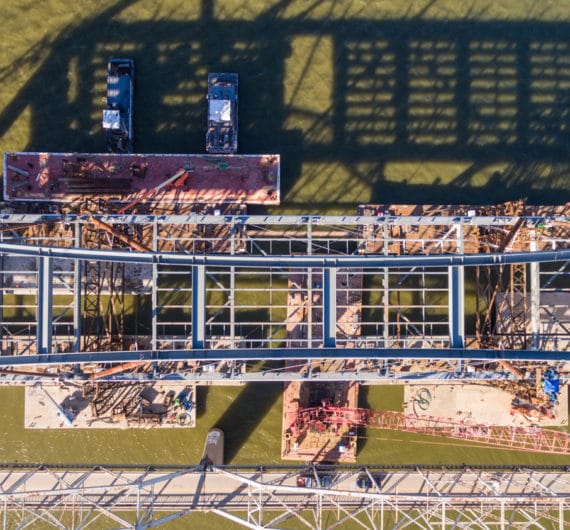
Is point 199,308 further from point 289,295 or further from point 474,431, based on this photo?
point 474,431

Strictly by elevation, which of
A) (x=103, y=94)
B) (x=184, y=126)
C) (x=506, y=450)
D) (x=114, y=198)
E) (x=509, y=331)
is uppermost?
(x=103, y=94)

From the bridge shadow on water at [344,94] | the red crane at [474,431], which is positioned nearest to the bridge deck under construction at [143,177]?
the bridge shadow on water at [344,94]

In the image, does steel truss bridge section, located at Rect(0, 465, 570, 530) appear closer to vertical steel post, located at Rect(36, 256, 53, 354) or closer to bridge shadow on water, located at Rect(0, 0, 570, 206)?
vertical steel post, located at Rect(36, 256, 53, 354)

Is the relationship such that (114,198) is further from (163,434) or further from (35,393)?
(163,434)

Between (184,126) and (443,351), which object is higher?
(184,126)

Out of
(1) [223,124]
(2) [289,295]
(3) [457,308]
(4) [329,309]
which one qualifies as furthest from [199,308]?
(1) [223,124]

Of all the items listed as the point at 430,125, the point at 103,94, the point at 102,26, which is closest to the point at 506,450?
the point at 430,125
